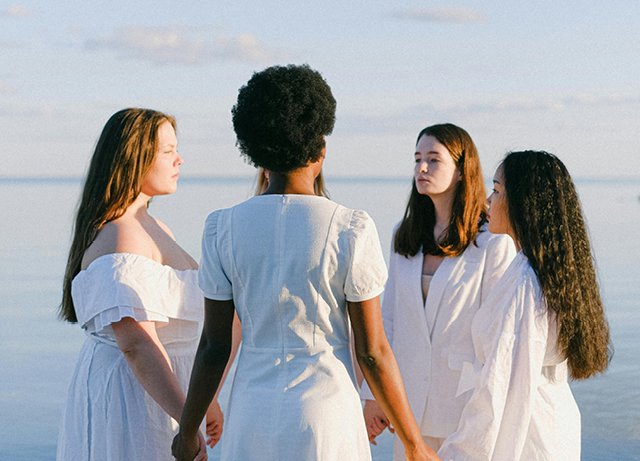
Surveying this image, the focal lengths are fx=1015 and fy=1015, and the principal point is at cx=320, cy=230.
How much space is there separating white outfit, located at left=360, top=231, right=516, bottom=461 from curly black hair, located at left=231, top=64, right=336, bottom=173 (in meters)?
1.35

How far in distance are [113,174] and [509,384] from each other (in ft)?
4.65

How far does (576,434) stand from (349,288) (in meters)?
1.22

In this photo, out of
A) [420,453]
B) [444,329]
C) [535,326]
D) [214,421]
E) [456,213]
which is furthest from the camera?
[456,213]

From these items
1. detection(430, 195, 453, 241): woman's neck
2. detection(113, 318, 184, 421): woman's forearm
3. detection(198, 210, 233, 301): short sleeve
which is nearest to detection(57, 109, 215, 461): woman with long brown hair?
detection(113, 318, 184, 421): woman's forearm

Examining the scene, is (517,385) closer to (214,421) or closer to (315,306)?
(315,306)

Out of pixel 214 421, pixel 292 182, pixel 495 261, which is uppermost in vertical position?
pixel 292 182

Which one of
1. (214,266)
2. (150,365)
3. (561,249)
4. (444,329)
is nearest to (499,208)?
(561,249)

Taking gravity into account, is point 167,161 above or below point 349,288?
above


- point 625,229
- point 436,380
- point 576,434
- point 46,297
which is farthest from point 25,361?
point 625,229

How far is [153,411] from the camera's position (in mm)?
3170

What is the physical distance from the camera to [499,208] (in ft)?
11.0

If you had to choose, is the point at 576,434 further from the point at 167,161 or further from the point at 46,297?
the point at 46,297

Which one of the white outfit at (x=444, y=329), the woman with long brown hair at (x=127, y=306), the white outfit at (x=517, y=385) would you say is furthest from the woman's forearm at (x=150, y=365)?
the white outfit at (x=444, y=329)

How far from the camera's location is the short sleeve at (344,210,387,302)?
262 centimetres
